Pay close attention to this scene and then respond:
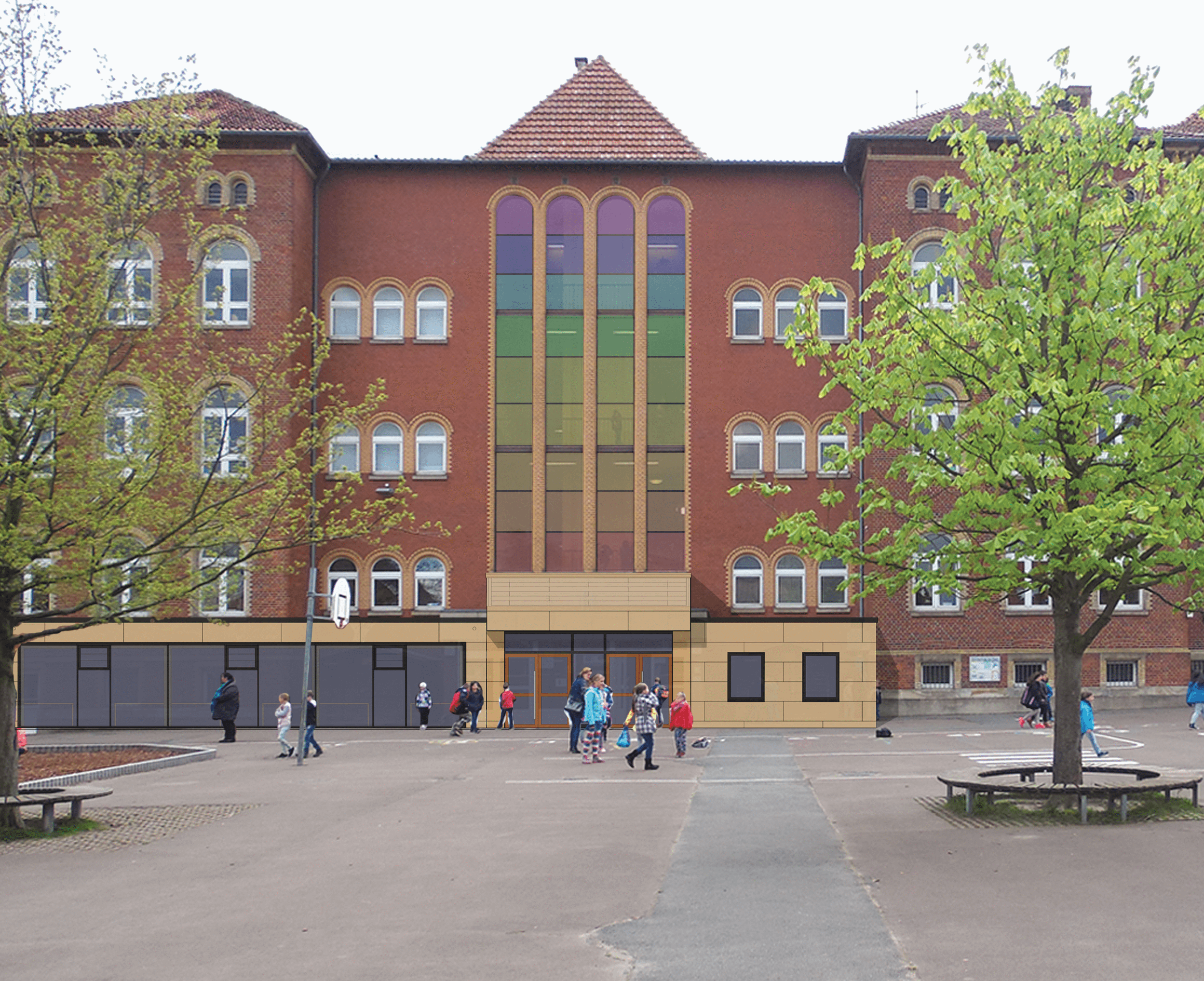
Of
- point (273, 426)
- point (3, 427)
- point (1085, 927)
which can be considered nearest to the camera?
point (1085, 927)

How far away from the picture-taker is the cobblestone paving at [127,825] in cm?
1345

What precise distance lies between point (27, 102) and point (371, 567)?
2130 cm

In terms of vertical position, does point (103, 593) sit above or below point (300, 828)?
above

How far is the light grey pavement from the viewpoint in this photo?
8117mm

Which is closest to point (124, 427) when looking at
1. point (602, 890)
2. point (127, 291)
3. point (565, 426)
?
point (127, 291)

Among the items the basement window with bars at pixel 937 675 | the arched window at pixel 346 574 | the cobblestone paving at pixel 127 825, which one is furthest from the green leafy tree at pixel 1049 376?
the arched window at pixel 346 574

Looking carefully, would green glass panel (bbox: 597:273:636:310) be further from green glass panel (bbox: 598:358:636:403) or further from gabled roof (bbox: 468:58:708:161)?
gabled roof (bbox: 468:58:708:161)

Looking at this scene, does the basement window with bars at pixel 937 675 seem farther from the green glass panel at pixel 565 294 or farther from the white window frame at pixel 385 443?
the white window frame at pixel 385 443

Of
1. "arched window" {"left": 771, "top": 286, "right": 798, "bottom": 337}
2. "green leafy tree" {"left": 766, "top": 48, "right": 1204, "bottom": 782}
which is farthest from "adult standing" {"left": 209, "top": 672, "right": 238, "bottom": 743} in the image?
"green leafy tree" {"left": 766, "top": 48, "right": 1204, "bottom": 782}

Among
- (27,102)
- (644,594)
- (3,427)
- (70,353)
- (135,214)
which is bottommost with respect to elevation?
(644,594)

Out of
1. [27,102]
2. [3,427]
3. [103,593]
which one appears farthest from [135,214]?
[103,593]

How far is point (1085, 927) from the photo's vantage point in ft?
29.0

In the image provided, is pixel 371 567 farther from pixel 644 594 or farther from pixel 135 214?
pixel 135 214

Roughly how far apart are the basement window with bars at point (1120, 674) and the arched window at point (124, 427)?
2807 centimetres
